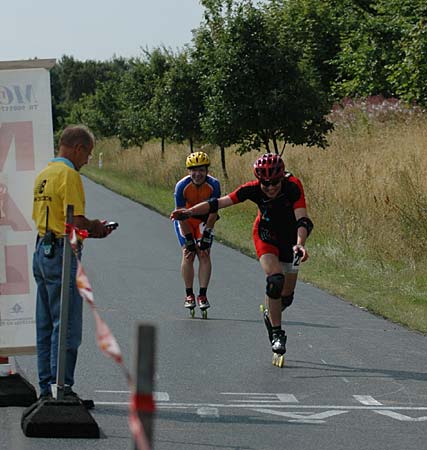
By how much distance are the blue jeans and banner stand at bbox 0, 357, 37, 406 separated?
0.31 metres

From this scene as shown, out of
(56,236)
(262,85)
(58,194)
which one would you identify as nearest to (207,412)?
(56,236)

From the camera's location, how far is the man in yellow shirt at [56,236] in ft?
25.9

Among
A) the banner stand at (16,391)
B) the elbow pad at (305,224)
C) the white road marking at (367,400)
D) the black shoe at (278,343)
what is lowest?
the white road marking at (367,400)

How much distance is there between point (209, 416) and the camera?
828 cm

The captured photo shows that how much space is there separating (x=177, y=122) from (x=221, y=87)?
10.6 meters

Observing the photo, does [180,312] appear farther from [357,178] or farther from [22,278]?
[357,178]

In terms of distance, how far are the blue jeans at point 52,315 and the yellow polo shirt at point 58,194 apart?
126 mm

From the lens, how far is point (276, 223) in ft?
36.0

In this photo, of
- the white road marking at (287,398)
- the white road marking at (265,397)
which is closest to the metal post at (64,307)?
the white road marking at (265,397)

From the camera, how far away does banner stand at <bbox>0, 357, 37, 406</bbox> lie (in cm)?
846

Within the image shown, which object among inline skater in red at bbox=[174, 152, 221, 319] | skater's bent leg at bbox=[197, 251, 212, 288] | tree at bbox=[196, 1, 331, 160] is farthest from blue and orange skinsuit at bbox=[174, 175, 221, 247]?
tree at bbox=[196, 1, 331, 160]

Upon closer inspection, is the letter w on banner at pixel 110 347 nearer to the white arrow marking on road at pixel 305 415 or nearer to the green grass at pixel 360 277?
the white arrow marking on road at pixel 305 415

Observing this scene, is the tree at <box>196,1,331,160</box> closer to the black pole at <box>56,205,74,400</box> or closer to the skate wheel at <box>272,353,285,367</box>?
the skate wheel at <box>272,353,285,367</box>

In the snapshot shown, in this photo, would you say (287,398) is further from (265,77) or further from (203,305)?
(265,77)
